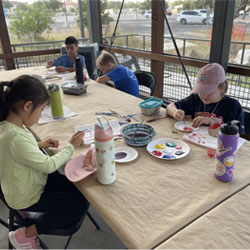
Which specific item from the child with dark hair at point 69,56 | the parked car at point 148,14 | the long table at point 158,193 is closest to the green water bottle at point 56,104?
the long table at point 158,193

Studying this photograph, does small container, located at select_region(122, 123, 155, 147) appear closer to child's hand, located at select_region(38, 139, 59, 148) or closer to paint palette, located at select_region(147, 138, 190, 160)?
paint palette, located at select_region(147, 138, 190, 160)

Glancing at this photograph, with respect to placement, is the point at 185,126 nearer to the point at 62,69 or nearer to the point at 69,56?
the point at 62,69

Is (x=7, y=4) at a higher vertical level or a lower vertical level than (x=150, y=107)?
higher

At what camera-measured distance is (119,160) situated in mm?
1060

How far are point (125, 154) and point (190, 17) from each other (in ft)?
7.81

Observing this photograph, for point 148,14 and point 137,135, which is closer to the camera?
point 137,135

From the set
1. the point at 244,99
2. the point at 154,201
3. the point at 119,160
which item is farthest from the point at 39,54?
the point at 154,201

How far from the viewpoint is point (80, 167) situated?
3.32 ft

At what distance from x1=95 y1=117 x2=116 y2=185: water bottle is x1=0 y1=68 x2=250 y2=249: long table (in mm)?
39

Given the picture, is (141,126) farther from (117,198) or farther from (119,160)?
(117,198)

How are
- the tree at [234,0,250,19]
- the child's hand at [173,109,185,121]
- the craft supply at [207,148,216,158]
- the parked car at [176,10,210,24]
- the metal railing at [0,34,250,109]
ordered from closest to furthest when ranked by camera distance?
the craft supply at [207,148,216,158] < the child's hand at [173,109,185,121] < the tree at [234,0,250,19] < the metal railing at [0,34,250,109] < the parked car at [176,10,210,24]

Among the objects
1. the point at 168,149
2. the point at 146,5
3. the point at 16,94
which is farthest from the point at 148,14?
the point at 16,94

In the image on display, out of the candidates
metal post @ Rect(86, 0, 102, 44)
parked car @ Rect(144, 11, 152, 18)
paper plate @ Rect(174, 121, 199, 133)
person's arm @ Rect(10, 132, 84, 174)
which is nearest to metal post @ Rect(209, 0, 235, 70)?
paper plate @ Rect(174, 121, 199, 133)

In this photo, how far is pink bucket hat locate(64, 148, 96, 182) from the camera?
3.10 ft
